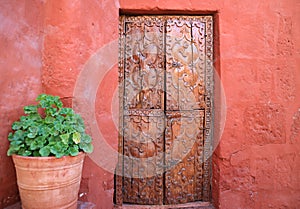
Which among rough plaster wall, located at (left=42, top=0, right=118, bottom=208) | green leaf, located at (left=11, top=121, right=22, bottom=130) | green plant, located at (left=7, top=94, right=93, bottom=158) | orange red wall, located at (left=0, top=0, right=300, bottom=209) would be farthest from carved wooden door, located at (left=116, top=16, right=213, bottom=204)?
green leaf, located at (left=11, top=121, right=22, bottom=130)

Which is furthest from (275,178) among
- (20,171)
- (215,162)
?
(20,171)

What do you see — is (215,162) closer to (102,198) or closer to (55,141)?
(102,198)

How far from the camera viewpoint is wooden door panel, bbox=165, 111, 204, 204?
2.48 metres

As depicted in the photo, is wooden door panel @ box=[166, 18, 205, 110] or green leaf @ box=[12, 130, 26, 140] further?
wooden door panel @ box=[166, 18, 205, 110]

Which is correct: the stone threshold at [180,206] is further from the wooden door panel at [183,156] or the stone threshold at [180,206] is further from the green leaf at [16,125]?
the green leaf at [16,125]

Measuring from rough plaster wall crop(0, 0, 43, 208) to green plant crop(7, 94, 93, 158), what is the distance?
0.19 metres

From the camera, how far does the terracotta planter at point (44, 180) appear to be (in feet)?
4.94

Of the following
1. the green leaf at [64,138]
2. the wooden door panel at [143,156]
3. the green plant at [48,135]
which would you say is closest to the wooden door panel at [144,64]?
the wooden door panel at [143,156]

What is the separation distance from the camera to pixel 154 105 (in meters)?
2.47

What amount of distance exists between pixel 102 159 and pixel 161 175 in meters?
0.66

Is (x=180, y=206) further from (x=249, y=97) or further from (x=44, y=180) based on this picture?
(x=44, y=180)

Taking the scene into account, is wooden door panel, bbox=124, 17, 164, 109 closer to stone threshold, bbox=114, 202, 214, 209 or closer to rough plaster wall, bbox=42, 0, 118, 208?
rough plaster wall, bbox=42, 0, 118, 208

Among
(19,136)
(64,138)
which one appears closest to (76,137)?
(64,138)

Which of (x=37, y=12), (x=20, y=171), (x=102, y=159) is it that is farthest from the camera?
(x=102, y=159)
